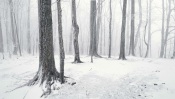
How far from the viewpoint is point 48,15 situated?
239 inches

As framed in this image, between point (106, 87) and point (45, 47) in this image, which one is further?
point (45, 47)

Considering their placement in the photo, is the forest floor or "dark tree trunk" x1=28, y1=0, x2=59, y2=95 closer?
the forest floor

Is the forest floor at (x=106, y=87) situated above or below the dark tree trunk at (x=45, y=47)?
below

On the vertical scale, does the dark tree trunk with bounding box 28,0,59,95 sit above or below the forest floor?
above

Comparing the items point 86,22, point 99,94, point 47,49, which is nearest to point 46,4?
point 47,49

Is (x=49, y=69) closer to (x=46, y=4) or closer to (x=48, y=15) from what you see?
(x=48, y=15)

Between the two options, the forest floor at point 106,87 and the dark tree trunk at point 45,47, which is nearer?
the forest floor at point 106,87

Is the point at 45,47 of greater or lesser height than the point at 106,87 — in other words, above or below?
above

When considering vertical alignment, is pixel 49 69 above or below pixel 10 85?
above

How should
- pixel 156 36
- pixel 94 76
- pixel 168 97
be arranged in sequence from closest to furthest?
1. pixel 168 97
2. pixel 94 76
3. pixel 156 36

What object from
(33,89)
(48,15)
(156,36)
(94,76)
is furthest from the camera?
(156,36)

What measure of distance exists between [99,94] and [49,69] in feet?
8.04

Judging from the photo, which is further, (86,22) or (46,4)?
(86,22)

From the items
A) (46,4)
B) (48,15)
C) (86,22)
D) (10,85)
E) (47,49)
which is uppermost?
(86,22)
